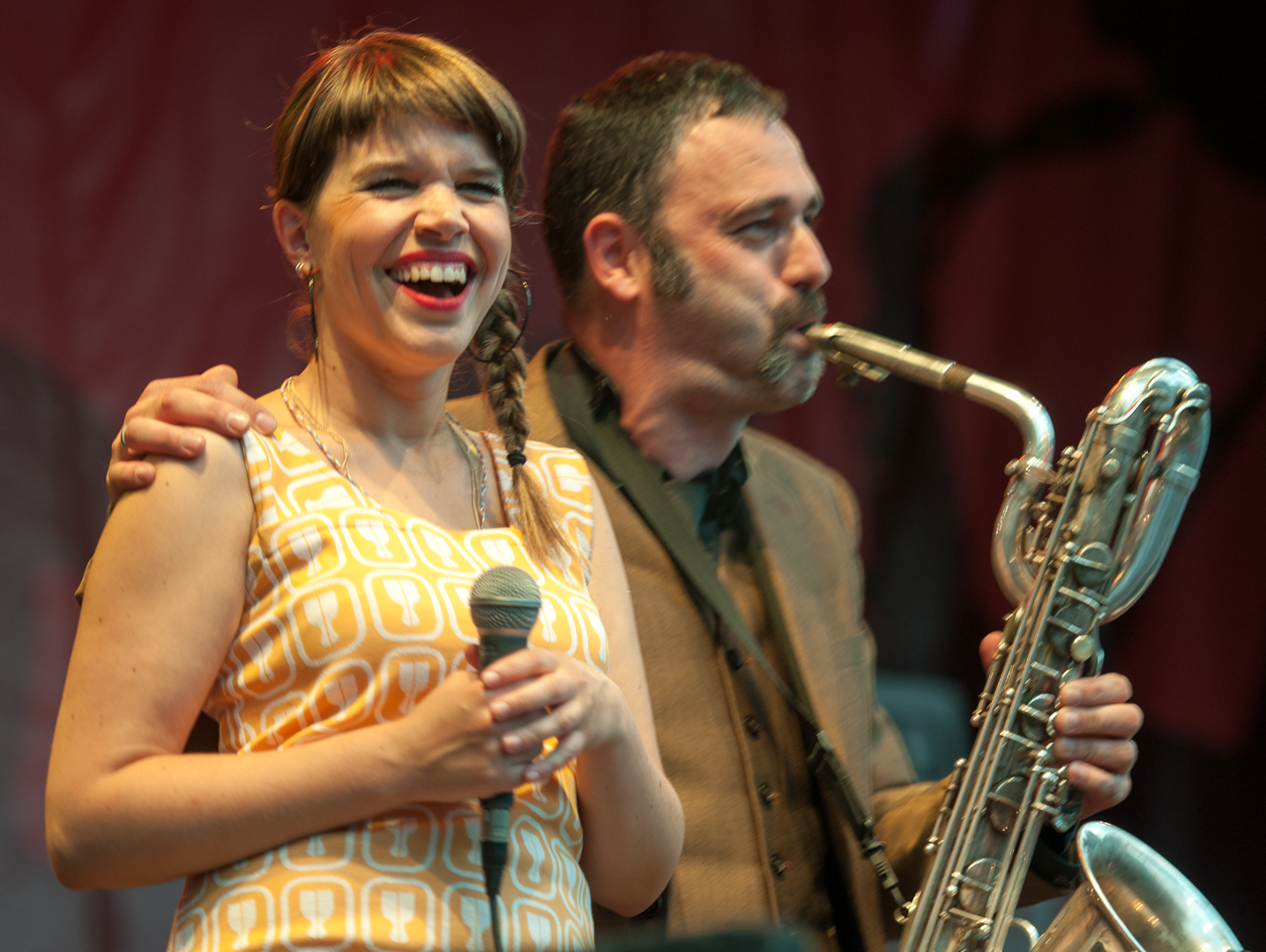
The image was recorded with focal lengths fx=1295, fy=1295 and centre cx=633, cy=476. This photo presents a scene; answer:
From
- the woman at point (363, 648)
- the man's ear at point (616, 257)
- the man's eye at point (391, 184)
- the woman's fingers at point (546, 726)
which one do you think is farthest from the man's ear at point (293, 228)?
the man's ear at point (616, 257)

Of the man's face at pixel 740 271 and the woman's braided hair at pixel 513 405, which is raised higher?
the man's face at pixel 740 271

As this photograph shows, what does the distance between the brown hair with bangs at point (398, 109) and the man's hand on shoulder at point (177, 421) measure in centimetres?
22

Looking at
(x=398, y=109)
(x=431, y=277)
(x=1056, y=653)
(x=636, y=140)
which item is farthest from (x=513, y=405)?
(x=1056, y=653)

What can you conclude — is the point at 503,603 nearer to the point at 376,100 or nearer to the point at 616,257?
the point at 376,100

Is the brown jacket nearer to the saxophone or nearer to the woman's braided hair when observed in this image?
the saxophone

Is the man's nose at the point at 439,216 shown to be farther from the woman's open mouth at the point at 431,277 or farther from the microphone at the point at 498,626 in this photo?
the microphone at the point at 498,626

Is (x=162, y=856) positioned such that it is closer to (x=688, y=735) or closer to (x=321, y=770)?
(x=321, y=770)

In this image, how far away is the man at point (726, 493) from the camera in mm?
1977

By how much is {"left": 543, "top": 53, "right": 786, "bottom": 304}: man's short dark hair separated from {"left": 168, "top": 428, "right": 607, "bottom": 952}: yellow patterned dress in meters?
1.00

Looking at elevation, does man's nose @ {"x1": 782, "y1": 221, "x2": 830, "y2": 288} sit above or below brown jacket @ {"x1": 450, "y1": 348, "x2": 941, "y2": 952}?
above

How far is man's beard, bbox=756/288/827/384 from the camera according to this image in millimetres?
2207

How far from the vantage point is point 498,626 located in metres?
1.25

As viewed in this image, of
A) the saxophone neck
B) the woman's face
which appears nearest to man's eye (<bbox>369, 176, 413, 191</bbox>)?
the woman's face

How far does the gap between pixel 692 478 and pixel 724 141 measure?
594 millimetres
